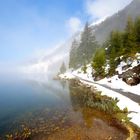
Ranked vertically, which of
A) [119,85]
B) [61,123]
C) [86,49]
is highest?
[86,49]

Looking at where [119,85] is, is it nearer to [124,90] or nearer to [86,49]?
[124,90]

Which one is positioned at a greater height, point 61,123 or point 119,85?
point 119,85

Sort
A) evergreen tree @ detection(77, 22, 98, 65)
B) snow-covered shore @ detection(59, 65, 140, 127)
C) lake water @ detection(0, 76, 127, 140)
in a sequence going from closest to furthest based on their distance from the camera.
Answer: lake water @ detection(0, 76, 127, 140), snow-covered shore @ detection(59, 65, 140, 127), evergreen tree @ detection(77, 22, 98, 65)

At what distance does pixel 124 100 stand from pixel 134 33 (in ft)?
115

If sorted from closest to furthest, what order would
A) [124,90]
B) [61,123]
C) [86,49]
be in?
[61,123], [124,90], [86,49]

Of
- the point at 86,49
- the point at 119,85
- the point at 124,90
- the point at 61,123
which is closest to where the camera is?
the point at 61,123

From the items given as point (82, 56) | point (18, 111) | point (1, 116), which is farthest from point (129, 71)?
point (82, 56)

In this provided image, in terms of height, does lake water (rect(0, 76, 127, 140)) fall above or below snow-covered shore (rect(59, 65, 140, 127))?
below

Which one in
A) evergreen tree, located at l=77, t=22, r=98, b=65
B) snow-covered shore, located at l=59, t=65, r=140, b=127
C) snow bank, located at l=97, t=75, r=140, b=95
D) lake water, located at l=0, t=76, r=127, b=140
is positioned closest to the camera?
lake water, located at l=0, t=76, r=127, b=140

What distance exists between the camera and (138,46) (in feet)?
192

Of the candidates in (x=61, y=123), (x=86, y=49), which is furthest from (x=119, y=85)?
(x=86, y=49)

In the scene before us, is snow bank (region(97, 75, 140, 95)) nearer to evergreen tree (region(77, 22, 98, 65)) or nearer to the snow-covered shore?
the snow-covered shore

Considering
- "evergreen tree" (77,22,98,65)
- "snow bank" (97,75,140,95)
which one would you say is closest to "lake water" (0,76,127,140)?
"snow bank" (97,75,140,95)

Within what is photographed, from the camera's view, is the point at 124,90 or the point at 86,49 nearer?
the point at 124,90
